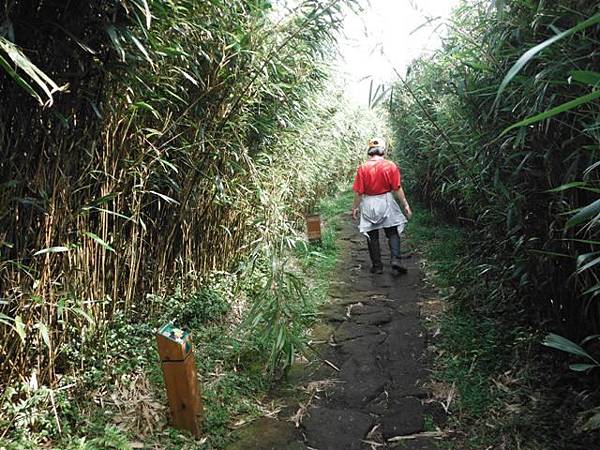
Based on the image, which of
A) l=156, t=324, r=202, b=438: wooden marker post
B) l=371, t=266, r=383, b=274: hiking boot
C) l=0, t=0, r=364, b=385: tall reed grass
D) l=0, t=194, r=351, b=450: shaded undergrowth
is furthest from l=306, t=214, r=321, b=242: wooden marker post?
l=156, t=324, r=202, b=438: wooden marker post

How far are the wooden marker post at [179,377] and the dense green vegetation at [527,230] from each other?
123 cm

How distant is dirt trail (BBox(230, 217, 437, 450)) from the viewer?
2.04 metres

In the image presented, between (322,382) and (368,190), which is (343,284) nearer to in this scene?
(368,190)

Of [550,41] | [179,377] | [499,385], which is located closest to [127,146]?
[179,377]

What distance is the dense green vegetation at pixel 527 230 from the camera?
1.61 metres

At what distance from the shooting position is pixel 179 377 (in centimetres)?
191

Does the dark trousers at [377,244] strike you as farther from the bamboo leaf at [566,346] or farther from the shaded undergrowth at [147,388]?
→ the bamboo leaf at [566,346]

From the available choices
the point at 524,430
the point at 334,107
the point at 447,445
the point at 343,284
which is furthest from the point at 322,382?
the point at 334,107

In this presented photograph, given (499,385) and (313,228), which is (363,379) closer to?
(499,385)

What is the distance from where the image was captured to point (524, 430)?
1.83 meters

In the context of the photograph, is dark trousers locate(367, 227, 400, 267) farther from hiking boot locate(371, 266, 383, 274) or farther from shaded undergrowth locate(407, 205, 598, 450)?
shaded undergrowth locate(407, 205, 598, 450)

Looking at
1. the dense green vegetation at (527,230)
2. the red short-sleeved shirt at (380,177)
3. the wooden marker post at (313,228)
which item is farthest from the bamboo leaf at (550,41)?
the wooden marker post at (313,228)

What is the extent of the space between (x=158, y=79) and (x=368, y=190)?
9.34 ft

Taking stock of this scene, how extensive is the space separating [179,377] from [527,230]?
1897 millimetres
